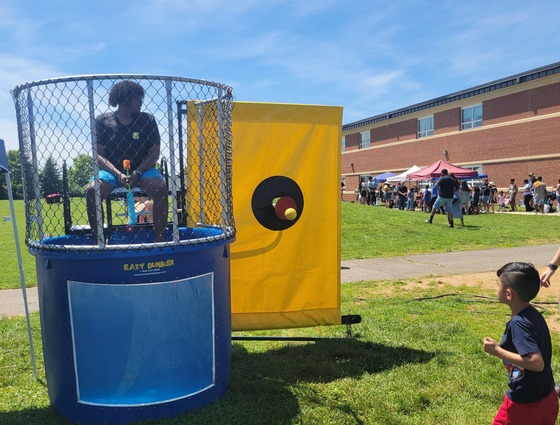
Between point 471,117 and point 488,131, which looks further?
point 471,117

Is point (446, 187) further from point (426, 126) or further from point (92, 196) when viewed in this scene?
point (426, 126)

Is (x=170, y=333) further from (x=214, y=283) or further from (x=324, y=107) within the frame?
(x=324, y=107)

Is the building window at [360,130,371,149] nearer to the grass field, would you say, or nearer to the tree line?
the grass field

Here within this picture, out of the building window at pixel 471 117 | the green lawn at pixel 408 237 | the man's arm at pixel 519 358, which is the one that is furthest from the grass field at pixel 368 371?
the building window at pixel 471 117

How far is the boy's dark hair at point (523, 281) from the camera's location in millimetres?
2758

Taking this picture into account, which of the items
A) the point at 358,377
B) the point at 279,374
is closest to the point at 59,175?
the point at 279,374

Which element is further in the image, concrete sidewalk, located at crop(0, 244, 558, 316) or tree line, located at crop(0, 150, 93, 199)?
concrete sidewalk, located at crop(0, 244, 558, 316)

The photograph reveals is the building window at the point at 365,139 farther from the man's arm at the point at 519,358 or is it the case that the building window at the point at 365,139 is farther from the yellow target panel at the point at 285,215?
the man's arm at the point at 519,358

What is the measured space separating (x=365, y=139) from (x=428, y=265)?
43111 millimetres

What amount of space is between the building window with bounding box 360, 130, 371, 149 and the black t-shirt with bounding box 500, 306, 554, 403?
4928 cm

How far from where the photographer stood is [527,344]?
2.61 metres

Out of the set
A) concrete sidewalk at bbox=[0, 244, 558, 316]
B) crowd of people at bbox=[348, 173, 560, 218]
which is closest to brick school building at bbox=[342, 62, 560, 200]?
crowd of people at bbox=[348, 173, 560, 218]

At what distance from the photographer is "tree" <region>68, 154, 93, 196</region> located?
3578 millimetres

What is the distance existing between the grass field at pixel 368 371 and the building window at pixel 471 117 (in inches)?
1272
